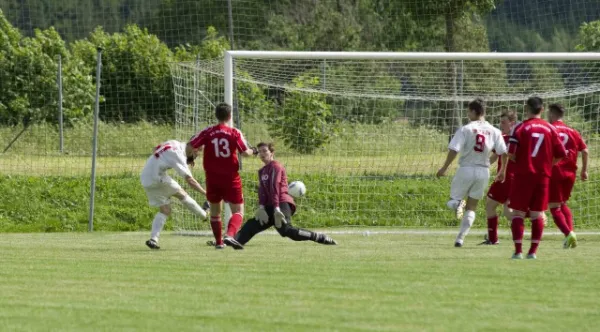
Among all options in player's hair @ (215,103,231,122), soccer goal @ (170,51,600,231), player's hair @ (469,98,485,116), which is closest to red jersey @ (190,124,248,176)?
player's hair @ (215,103,231,122)

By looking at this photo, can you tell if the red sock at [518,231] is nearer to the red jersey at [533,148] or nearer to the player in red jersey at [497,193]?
the red jersey at [533,148]

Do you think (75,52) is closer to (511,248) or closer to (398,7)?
(398,7)

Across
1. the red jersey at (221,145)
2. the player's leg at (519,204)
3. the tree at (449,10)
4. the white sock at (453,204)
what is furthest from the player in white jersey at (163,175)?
the tree at (449,10)

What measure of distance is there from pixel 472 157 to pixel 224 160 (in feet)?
10.3

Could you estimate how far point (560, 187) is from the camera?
44.9 ft

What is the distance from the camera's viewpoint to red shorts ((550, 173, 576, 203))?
1350 cm

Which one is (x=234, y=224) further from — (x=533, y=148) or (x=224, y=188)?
(x=533, y=148)

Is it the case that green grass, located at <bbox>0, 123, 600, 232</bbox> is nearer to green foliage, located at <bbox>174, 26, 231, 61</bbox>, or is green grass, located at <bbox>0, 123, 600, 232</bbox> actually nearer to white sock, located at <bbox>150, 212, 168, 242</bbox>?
white sock, located at <bbox>150, 212, 168, 242</bbox>

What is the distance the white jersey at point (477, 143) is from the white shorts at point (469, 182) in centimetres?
8

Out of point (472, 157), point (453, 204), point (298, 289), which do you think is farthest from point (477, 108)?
point (298, 289)

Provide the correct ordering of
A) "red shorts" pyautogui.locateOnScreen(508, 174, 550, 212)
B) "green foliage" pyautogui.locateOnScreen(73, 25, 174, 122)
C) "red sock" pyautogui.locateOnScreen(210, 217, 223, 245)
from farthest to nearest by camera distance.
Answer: "green foliage" pyautogui.locateOnScreen(73, 25, 174, 122) < "red sock" pyautogui.locateOnScreen(210, 217, 223, 245) < "red shorts" pyautogui.locateOnScreen(508, 174, 550, 212)

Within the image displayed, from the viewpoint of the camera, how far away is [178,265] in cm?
1079

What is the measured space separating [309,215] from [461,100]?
3.62m

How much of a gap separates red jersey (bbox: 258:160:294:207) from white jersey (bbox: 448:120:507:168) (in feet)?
7.09
